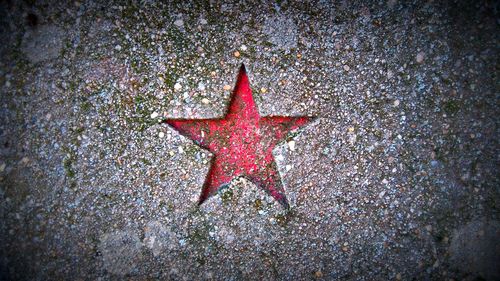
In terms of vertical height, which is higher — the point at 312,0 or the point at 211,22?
the point at 312,0

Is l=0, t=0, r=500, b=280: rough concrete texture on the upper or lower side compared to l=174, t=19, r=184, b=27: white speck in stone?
lower

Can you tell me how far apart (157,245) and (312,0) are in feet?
6.46

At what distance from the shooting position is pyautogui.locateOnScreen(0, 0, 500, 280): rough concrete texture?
1.81 meters

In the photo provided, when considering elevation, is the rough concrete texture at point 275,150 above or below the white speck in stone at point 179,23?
below

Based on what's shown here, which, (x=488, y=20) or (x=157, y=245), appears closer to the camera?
(x=488, y=20)

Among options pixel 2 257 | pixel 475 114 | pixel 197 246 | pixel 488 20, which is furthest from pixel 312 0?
pixel 2 257

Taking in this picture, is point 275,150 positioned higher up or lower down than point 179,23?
lower down

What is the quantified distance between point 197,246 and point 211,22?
60.3 inches

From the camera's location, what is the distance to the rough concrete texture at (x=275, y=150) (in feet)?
5.93

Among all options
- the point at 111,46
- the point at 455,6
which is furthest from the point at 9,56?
the point at 455,6

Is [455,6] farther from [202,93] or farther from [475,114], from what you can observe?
[202,93]

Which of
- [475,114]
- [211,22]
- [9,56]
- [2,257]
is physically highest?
[211,22]

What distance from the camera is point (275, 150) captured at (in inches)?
72.1

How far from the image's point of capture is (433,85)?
5.91ft
